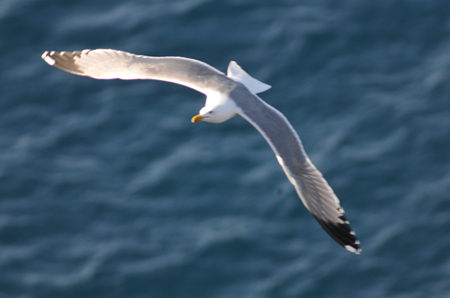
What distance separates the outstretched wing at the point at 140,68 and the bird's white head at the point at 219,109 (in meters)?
0.28

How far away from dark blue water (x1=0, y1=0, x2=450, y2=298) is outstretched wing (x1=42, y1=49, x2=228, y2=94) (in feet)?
13.4

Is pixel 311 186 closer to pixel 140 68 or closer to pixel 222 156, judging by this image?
pixel 140 68

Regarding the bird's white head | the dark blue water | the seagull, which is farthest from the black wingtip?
the dark blue water

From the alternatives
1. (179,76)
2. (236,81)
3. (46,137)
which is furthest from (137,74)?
(46,137)

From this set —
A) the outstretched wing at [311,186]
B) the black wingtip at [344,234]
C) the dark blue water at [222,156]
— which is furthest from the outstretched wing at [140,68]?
the dark blue water at [222,156]

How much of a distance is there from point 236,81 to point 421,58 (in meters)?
7.11

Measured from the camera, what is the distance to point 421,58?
17.3 m

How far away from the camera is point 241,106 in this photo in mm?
11219

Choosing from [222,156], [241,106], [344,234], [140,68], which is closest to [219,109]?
[241,106]

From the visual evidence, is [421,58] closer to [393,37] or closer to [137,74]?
[393,37]

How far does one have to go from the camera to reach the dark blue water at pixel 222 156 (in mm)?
15125

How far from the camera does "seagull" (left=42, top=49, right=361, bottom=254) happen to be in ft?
35.2

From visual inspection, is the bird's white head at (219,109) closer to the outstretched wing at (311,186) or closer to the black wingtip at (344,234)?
the outstretched wing at (311,186)

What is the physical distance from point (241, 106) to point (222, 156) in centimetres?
492
